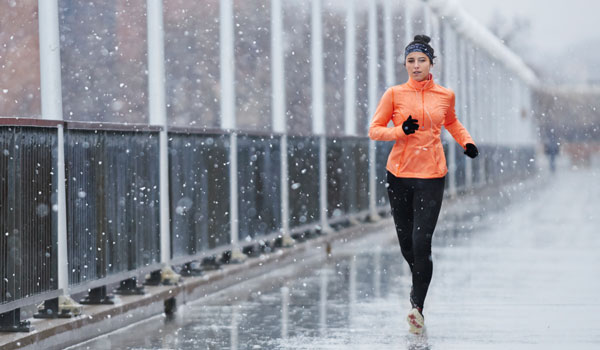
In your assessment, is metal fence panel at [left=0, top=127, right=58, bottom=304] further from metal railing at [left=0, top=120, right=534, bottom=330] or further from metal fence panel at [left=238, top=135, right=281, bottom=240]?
metal fence panel at [left=238, top=135, right=281, bottom=240]

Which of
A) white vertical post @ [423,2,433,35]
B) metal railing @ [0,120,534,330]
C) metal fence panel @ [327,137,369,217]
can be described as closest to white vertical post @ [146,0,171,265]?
metal railing @ [0,120,534,330]

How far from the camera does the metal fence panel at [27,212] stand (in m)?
7.79

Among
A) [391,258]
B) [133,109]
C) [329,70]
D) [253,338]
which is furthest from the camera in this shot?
[329,70]

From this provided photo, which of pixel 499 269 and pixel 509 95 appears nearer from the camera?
pixel 499 269

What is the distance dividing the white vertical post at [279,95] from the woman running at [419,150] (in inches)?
233

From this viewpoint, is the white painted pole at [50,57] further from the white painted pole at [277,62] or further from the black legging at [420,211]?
the white painted pole at [277,62]

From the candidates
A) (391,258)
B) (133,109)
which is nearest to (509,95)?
(133,109)

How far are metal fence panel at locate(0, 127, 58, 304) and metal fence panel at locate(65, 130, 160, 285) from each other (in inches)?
12.0

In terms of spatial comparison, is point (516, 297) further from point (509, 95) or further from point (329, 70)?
point (509, 95)

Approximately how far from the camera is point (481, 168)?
42812mm

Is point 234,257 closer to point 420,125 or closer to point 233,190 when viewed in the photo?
point 233,190

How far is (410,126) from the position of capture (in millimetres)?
8422

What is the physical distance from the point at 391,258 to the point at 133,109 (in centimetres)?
1181

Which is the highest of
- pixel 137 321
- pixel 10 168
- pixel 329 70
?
pixel 329 70
